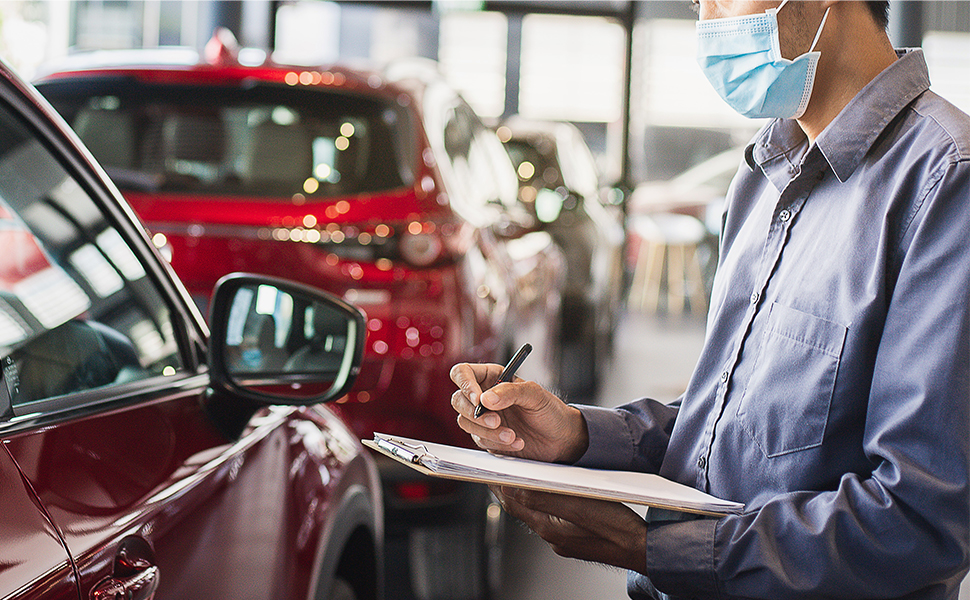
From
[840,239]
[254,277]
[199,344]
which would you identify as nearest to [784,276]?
[840,239]

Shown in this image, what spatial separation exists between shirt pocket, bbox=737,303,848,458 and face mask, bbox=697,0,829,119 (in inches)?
10.5

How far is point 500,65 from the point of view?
13680mm

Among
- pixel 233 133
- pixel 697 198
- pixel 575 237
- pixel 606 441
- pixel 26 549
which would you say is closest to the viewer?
pixel 26 549

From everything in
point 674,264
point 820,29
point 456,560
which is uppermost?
point 820,29

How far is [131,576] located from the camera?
1043 millimetres

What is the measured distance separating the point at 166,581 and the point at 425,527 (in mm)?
1794

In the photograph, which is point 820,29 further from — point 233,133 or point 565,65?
point 565,65

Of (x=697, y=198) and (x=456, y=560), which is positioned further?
(x=697, y=198)

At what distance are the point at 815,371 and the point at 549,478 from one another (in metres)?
0.32

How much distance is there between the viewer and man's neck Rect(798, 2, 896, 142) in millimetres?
1212

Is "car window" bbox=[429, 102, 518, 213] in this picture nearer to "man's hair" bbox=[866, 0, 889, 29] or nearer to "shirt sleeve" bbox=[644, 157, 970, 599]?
"man's hair" bbox=[866, 0, 889, 29]

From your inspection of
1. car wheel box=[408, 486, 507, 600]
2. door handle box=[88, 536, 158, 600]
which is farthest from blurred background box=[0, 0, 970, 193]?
door handle box=[88, 536, 158, 600]

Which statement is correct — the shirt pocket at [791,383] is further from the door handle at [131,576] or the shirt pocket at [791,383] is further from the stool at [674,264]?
the stool at [674,264]

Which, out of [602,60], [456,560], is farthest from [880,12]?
[602,60]
